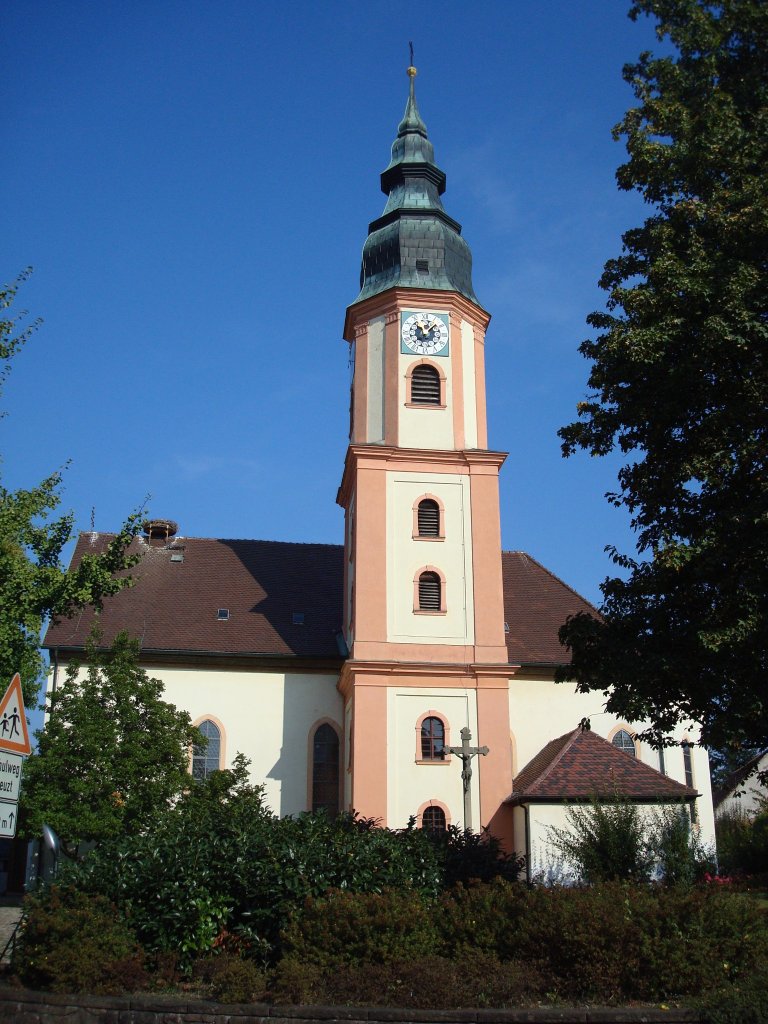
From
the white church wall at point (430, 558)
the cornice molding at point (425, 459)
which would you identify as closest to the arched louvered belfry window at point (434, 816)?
the white church wall at point (430, 558)

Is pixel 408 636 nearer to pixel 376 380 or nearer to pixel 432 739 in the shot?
pixel 432 739

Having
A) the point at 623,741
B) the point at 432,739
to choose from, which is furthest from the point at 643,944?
the point at 623,741

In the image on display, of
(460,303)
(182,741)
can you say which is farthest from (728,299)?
(460,303)

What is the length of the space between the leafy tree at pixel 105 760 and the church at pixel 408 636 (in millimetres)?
4330

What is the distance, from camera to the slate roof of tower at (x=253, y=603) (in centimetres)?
2948

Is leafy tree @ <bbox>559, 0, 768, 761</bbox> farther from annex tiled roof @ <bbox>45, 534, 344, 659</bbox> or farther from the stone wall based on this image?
annex tiled roof @ <bbox>45, 534, 344, 659</bbox>

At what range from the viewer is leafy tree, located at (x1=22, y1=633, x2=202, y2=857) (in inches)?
858

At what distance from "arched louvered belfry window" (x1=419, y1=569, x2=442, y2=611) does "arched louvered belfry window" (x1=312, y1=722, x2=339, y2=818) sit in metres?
4.38

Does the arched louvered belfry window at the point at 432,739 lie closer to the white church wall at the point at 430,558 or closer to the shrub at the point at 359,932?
the white church wall at the point at 430,558

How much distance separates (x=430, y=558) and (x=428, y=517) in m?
1.20

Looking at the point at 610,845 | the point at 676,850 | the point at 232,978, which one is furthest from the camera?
the point at 676,850

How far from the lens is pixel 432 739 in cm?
2639

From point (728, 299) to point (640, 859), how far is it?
1240cm

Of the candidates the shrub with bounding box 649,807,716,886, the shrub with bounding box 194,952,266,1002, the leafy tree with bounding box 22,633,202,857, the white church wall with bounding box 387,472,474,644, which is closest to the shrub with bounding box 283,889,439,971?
the shrub with bounding box 194,952,266,1002
